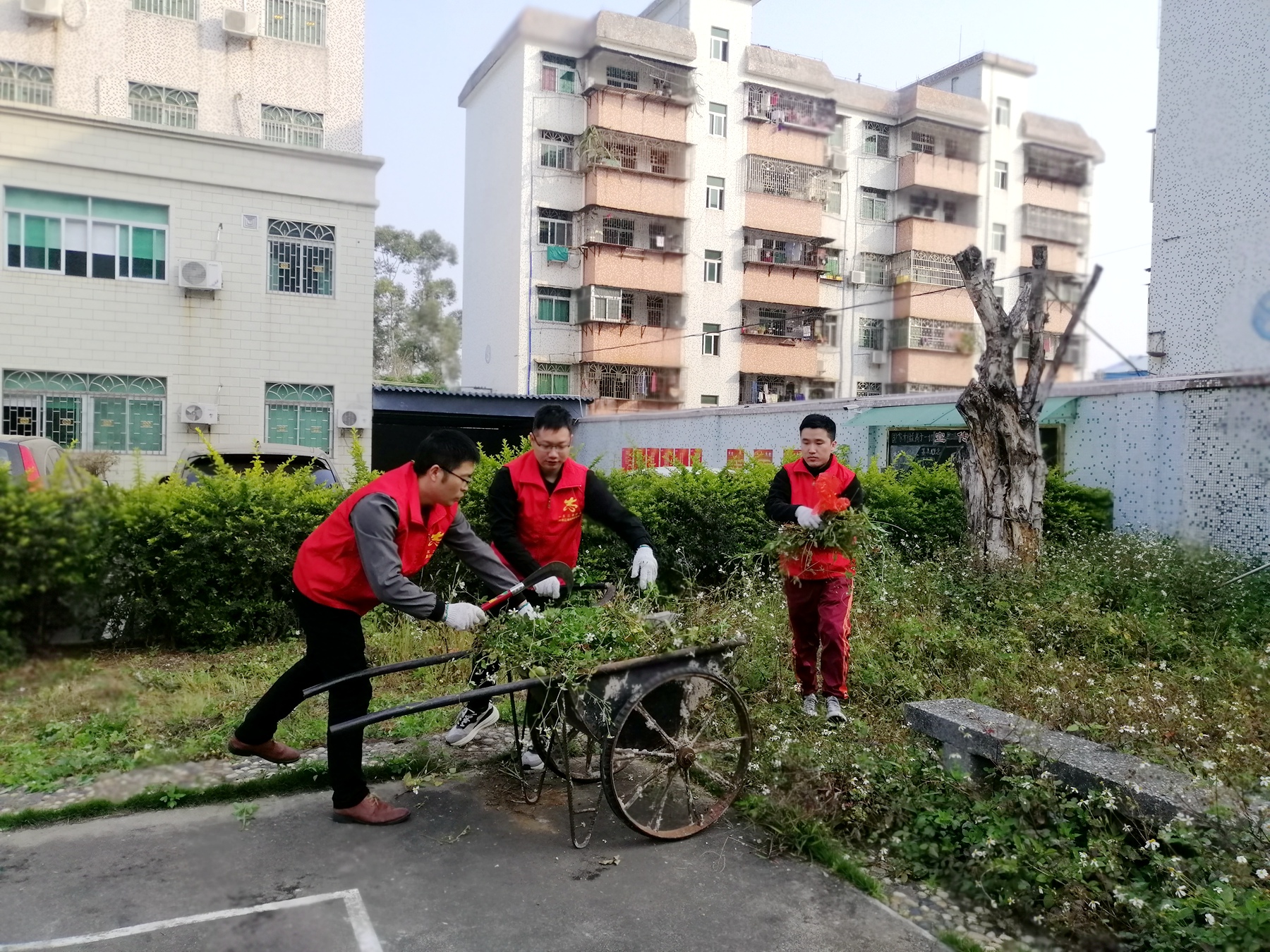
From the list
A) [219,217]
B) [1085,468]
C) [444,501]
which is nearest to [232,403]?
[219,217]

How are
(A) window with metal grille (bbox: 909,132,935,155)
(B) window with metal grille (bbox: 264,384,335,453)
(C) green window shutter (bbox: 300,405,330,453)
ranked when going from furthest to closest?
(C) green window shutter (bbox: 300,405,330,453), (B) window with metal grille (bbox: 264,384,335,453), (A) window with metal grille (bbox: 909,132,935,155)

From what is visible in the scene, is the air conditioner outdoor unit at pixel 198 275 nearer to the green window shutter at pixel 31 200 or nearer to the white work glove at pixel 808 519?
the green window shutter at pixel 31 200

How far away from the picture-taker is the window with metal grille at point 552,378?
76.8ft

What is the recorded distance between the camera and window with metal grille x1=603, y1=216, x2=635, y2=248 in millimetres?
23281

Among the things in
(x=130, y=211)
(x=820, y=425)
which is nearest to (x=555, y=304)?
(x=130, y=211)

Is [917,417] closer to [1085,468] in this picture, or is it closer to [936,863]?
[1085,468]

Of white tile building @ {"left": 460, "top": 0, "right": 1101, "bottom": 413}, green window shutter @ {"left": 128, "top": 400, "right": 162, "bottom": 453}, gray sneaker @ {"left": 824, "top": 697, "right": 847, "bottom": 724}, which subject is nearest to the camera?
green window shutter @ {"left": 128, "top": 400, "right": 162, "bottom": 453}

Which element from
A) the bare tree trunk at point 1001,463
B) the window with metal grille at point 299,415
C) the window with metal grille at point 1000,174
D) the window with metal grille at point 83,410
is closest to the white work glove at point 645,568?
the window with metal grille at point 83,410

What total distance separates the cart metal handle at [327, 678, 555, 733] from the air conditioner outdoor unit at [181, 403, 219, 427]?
6444mm

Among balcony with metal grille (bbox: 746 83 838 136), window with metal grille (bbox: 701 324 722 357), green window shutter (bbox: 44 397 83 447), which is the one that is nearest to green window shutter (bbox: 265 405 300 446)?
balcony with metal grille (bbox: 746 83 838 136)

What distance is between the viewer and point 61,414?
10.4ft

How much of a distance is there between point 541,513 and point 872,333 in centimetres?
300

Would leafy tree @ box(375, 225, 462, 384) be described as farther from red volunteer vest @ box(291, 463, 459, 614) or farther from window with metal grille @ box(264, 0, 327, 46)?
red volunteer vest @ box(291, 463, 459, 614)

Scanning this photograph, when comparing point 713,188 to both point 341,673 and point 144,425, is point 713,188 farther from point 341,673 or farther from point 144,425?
point 341,673
